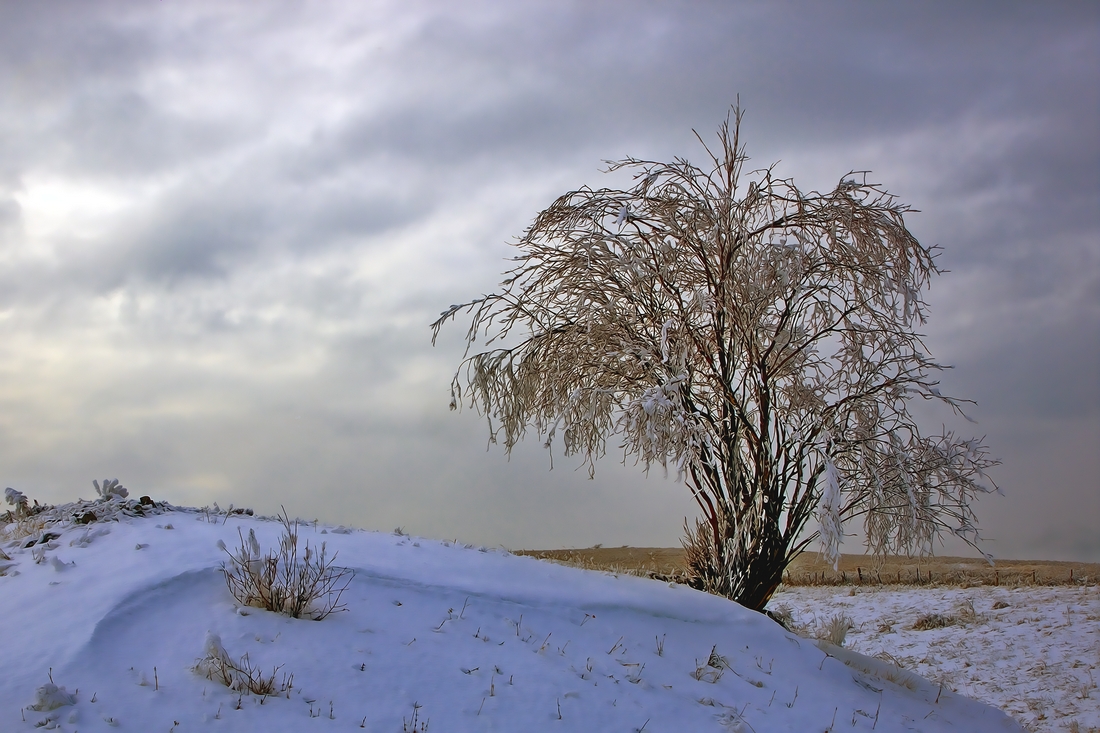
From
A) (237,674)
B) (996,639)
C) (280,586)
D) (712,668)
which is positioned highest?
(280,586)

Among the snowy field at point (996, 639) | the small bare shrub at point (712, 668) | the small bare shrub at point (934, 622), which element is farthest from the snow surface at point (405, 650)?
the small bare shrub at point (934, 622)

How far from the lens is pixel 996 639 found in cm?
1193

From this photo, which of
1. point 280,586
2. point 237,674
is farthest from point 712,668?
point 237,674

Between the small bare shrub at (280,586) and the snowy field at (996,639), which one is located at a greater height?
the small bare shrub at (280,586)

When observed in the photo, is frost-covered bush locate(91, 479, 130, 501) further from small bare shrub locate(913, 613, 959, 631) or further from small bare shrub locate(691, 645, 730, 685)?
small bare shrub locate(913, 613, 959, 631)

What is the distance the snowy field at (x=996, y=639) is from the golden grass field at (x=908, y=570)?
79cm

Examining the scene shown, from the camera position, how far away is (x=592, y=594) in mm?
7594

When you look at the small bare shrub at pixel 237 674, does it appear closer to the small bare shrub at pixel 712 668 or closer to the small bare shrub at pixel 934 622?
the small bare shrub at pixel 712 668

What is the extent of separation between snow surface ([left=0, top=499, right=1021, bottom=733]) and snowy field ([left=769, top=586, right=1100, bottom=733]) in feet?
5.61

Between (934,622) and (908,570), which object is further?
(908,570)

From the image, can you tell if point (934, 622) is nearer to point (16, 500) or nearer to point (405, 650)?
point (405, 650)

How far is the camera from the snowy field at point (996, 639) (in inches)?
393

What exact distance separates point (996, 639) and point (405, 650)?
1014cm

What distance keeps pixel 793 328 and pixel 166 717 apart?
23.8 feet
